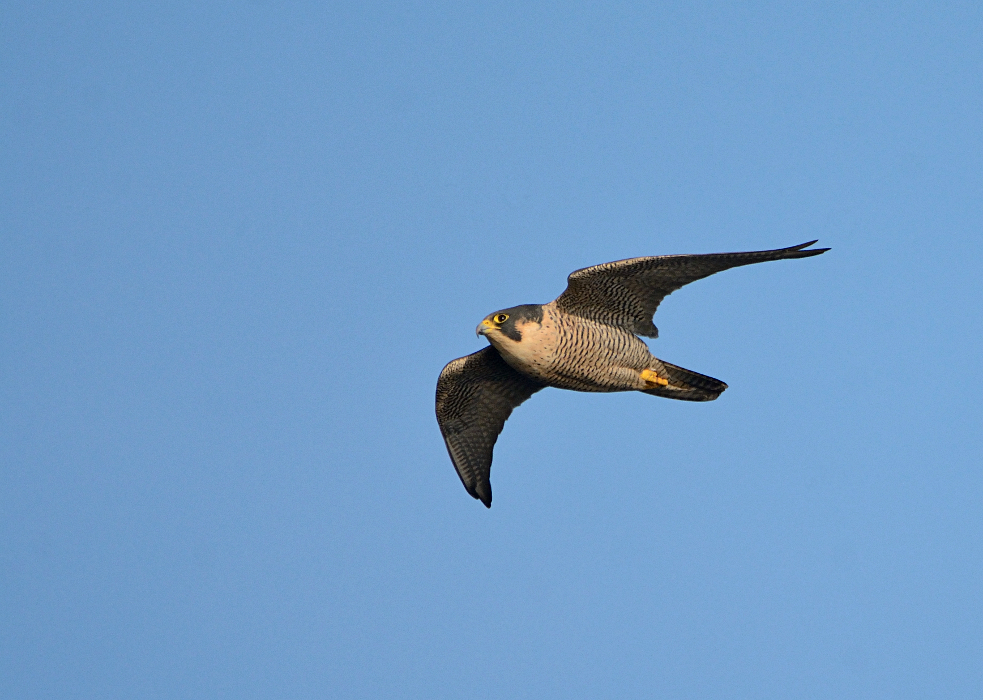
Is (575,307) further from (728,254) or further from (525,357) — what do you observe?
(728,254)

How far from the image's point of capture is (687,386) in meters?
13.4

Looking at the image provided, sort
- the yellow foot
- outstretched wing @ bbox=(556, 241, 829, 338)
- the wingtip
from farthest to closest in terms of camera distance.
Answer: the wingtip, the yellow foot, outstretched wing @ bbox=(556, 241, 829, 338)

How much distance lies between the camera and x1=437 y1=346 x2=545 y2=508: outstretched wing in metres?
14.2

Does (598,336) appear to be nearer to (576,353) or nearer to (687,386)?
(576,353)

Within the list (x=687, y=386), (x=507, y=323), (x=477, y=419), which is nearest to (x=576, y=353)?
(x=507, y=323)

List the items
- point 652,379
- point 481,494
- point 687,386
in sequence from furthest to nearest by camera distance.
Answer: point 481,494 → point 687,386 → point 652,379

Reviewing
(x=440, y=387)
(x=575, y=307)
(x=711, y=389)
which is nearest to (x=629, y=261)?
(x=575, y=307)

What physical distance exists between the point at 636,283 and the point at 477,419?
3.21 metres

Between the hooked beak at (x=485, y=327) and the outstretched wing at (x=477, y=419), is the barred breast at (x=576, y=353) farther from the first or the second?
the outstretched wing at (x=477, y=419)

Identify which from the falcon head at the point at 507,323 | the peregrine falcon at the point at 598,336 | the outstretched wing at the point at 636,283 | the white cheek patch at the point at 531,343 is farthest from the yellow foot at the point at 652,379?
the falcon head at the point at 507,323

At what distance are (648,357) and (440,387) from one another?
2.89m

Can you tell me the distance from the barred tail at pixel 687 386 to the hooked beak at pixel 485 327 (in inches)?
93.1

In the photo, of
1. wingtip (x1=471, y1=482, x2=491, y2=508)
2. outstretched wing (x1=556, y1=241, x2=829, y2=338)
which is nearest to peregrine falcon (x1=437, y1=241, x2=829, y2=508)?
outstretched wing (x1=556, y1=241, x2=829, y2=338)

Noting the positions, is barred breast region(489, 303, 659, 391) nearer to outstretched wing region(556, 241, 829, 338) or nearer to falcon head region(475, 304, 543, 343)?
falcon head region(475, 304, 543, 343)
